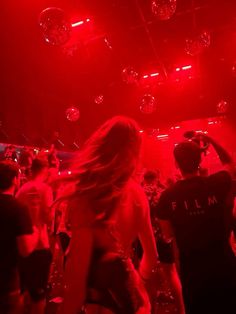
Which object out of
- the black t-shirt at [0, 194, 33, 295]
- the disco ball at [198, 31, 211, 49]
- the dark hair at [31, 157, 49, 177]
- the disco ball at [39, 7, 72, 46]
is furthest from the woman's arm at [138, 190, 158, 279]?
the disco ball at [198, 31, 211, 49]

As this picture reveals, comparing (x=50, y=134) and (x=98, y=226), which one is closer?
(x=98, y=226)

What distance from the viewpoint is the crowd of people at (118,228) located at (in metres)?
1.38

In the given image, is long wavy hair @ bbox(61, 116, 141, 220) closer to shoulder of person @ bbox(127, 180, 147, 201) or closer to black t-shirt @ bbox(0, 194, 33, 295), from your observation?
shoulder of person @ bbox(127, 180, 147, 201)

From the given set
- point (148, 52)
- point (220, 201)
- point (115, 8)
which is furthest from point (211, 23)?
point (220, 201)

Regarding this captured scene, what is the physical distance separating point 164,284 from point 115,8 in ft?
19.1

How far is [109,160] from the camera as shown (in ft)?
5.24

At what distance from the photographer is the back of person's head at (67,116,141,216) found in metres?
1.51

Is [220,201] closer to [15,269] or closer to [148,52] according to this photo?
Answer: [15,269]

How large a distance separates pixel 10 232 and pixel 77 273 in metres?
1.38

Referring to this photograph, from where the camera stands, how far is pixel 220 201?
7.67 ft

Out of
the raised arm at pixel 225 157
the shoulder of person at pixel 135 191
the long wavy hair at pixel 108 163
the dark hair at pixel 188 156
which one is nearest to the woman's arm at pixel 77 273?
the long wavy hair at pixel 108 163

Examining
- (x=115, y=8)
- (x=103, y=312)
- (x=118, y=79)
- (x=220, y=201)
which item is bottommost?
(x=103, y=312)

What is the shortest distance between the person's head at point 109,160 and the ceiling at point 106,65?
20.0ft

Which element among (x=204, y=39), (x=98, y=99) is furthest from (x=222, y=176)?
(x=98, y=99)
